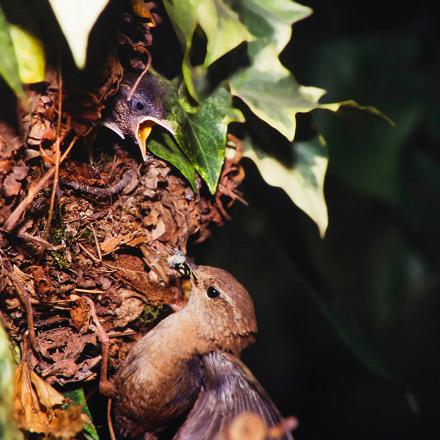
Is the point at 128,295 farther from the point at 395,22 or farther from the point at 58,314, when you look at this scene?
the point at 395,22

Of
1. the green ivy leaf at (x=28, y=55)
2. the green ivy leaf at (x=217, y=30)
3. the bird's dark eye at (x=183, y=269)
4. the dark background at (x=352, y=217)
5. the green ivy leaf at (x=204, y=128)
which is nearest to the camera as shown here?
the green ivy leaf at (x=28, y=55)

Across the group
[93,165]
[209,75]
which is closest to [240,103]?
[209,75]

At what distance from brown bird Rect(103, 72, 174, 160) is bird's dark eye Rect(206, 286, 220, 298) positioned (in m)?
0.38

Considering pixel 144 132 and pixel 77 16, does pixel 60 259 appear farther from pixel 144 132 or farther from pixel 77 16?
pixel 77 16

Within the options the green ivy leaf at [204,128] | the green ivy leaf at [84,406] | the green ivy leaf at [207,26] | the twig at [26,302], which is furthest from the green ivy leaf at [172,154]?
the green ivy leaf at [84,406]

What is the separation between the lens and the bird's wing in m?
1.49

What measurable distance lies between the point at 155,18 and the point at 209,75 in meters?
0.18

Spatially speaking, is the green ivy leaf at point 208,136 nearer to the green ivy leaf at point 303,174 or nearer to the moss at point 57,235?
the green ivy leaf at point 303,174

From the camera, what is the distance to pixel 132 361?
1556 millimetres

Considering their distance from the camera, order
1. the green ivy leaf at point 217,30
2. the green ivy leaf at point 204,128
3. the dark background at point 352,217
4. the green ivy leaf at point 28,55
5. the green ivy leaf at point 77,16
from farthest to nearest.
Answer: the dark background at point 352,217, the green ivy leaf at point 204,128, the green ivy leaf at point 217,30, the green ivy leaf at point 28,55, the green ivy leaf at point 77,16

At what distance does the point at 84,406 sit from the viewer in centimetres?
144

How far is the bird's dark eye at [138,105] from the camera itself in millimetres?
1431

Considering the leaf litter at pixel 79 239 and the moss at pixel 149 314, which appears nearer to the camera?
the leaf litter at pixel 79 239

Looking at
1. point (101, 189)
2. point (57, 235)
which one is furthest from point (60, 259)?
point (101, 189)
